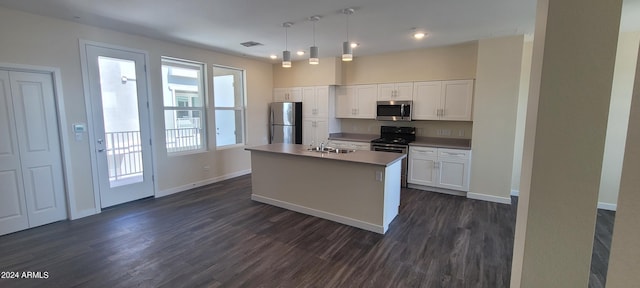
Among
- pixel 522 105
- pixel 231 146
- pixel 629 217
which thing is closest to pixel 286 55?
pixel 231 146

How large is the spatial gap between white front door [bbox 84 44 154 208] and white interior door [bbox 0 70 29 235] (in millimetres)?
785

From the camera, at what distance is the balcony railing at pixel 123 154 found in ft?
13.7

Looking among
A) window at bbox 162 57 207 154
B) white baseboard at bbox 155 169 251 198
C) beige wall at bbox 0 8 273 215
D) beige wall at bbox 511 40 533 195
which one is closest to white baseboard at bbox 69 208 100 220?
beige wall at bbox 0 8 273 215

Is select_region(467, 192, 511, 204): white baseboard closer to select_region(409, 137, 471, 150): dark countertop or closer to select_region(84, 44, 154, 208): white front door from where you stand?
select_region(409, 137, 471, 150): dark countertop

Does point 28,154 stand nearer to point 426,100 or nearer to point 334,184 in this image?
point 334,184

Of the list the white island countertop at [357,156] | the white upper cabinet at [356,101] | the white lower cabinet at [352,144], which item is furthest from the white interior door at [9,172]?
the white upper cabinet at [356,101]

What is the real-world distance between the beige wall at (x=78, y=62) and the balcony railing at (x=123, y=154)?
276 millimetres

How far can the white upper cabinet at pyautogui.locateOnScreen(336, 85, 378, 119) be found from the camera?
5.77 m

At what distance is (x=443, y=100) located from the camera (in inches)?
198

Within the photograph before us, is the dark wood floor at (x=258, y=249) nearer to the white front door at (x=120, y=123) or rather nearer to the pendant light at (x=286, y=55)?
the white front door at (x=120, y=123)

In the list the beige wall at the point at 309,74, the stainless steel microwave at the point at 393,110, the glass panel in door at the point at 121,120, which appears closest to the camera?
the glass panel in door at the point at 121,120

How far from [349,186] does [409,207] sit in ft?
4.25

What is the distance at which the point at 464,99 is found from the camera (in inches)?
191

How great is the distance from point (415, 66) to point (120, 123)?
206 inches
